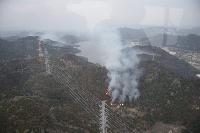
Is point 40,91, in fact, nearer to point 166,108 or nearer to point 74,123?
point 74,123

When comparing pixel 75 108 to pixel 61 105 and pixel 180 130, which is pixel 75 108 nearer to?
pixel 61 105

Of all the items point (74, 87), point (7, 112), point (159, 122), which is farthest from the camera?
point (74, 87)

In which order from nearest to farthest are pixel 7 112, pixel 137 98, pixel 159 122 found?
pixel 7 112 → pixel 159 122 → pixel 137 98

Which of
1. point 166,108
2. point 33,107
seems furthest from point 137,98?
point 33,107

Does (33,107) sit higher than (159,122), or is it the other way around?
(33,107)

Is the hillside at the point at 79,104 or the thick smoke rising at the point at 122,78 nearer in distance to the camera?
the hillside at the point at 79,104

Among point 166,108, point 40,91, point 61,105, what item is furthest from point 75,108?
point 166,108

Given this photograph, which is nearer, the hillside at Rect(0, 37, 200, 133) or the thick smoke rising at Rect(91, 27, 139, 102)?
the hillside at Rect(0, 37, 200, 133)

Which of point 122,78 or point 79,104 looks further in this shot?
point 122,78

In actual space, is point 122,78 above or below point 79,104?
above

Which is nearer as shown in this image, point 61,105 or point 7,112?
point 7,112
